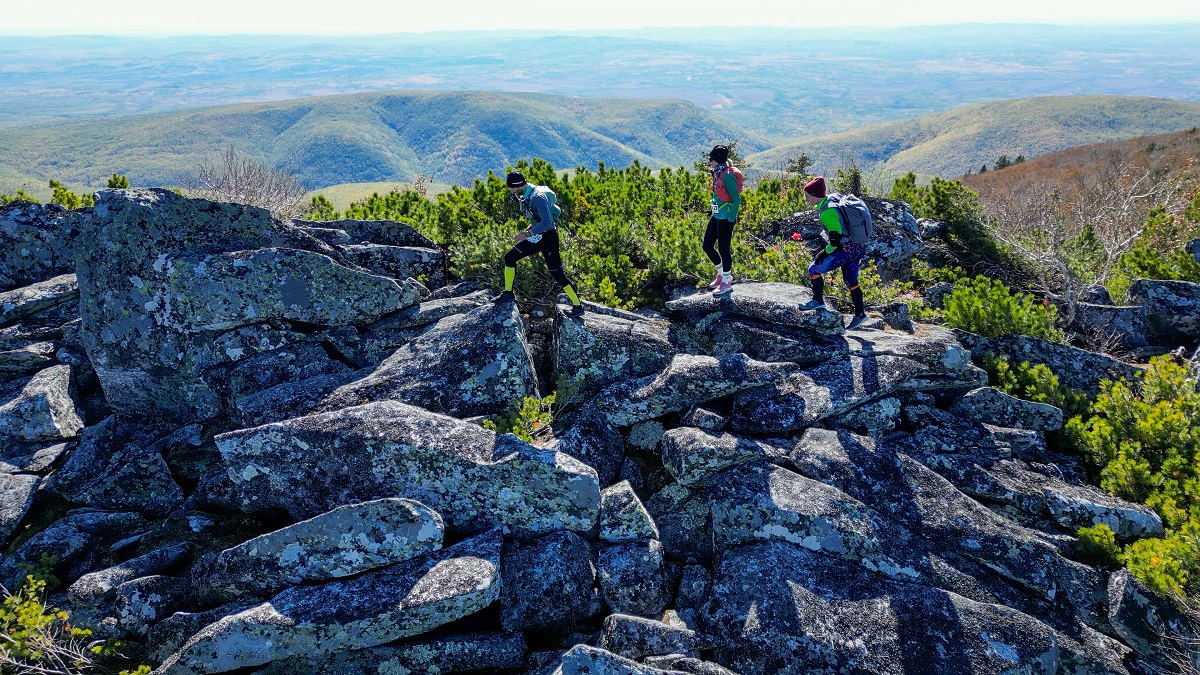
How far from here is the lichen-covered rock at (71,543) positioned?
9367 mm

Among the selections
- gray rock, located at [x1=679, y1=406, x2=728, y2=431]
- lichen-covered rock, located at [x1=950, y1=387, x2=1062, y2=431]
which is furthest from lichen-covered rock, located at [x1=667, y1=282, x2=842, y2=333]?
gray rock, located at [x1=679, y1=406, x2=728, y2=431]

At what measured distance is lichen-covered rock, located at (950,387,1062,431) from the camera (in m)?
11.1

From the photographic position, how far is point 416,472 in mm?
9109

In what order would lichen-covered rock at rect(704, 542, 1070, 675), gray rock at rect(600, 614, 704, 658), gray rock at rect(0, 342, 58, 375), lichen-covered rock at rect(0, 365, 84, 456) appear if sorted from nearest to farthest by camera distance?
lichen-covered rock at rect(704, 542, 1070, 675)
gray rock at rect(600, 614, 704, 658)
lichen-covered rock at rect(0, 365, 84, 456)
gray rock at rect(0, 342, 58, 375)

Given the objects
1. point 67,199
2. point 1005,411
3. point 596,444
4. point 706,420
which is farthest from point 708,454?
point 67,199

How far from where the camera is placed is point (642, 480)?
10.6m

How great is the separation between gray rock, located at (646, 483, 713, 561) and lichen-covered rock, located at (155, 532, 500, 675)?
2953mm

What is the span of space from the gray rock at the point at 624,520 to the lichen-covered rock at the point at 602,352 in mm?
2867

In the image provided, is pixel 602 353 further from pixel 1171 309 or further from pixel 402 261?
pixel 1171 309

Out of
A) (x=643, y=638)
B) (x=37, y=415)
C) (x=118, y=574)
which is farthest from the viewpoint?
(x=37, y=415)

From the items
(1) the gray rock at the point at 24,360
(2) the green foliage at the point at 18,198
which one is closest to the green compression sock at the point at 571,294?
(1) the gray rock at the point at 24,360

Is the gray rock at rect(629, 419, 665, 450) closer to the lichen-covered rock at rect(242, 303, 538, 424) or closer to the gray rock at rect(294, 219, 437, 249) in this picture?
the lichen-covered rock at rect(242, 303, 538, 424)

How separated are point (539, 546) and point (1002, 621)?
20.7ft

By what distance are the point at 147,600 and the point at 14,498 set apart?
4278 millimetres
